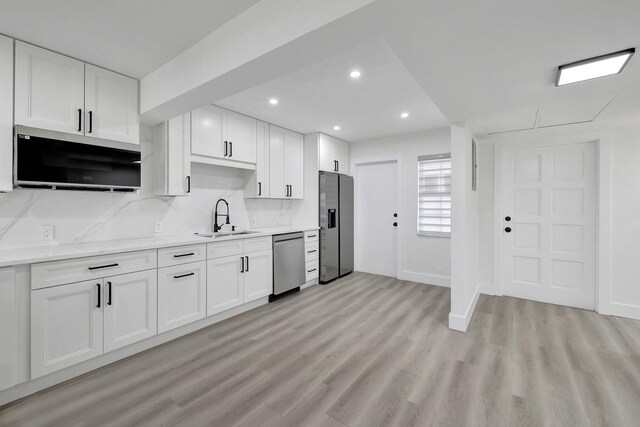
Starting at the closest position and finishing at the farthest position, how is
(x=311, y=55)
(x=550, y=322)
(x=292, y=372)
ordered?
(x=311, y=55) < (x=292, y=372) < (x=550, y=322)

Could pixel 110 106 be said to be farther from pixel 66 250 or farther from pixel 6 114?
pixel 66 250

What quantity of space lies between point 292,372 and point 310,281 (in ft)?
7.39

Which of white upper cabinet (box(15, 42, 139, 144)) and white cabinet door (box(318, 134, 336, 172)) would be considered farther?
white cabinet door (box(318, 134, 336, 172))

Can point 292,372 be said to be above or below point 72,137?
below

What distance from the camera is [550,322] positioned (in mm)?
3061

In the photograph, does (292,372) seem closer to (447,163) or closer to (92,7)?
(92,7)

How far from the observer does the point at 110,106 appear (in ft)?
7.98

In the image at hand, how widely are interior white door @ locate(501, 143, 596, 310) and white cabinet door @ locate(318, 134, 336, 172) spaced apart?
255cm

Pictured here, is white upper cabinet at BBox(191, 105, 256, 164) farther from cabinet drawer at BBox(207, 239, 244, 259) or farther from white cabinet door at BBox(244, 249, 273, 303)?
white cabinet door at BBox(244, 249, 273, 303)

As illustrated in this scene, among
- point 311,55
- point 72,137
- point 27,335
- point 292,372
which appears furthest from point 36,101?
point 292,372

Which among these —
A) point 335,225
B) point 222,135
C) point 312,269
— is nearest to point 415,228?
point 335,225

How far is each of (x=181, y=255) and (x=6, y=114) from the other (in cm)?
156

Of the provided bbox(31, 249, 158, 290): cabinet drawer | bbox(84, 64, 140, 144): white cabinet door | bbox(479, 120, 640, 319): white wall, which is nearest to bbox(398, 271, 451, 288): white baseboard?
bbox(479, 120, 640, 319): white wall

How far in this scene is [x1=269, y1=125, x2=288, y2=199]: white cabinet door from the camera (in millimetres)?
4039
